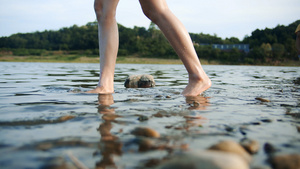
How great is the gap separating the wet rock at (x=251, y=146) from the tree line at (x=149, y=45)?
58.2 m

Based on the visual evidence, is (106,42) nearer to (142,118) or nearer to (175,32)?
(175,32)

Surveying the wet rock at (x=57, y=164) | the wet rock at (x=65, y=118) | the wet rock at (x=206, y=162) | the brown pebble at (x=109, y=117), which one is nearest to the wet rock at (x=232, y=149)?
the wet rock at (x=206, y=162)

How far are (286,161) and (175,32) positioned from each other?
1.88 m

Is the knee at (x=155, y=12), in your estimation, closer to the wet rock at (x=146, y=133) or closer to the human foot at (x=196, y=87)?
the human foot at (x=196, y=87)

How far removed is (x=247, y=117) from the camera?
4.97 ft

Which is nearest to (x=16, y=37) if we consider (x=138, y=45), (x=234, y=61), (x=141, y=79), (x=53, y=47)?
(x=53, y=47)

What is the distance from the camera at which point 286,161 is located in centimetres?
81

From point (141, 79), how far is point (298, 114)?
2773mm

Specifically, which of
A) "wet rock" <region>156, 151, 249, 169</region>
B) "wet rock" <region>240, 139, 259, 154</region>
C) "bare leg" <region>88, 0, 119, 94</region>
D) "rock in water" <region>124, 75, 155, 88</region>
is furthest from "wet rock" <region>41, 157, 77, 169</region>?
"rock in water" <region>124, 75, 155, 88</region>

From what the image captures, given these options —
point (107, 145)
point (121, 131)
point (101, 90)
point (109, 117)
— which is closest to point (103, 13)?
point (101, 90)

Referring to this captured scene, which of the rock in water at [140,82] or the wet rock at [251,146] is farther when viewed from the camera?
the rock in water at [140,82]

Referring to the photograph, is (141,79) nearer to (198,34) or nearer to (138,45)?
(138,45)

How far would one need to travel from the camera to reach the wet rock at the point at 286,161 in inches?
31.0

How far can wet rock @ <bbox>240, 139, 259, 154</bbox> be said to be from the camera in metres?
0.93
